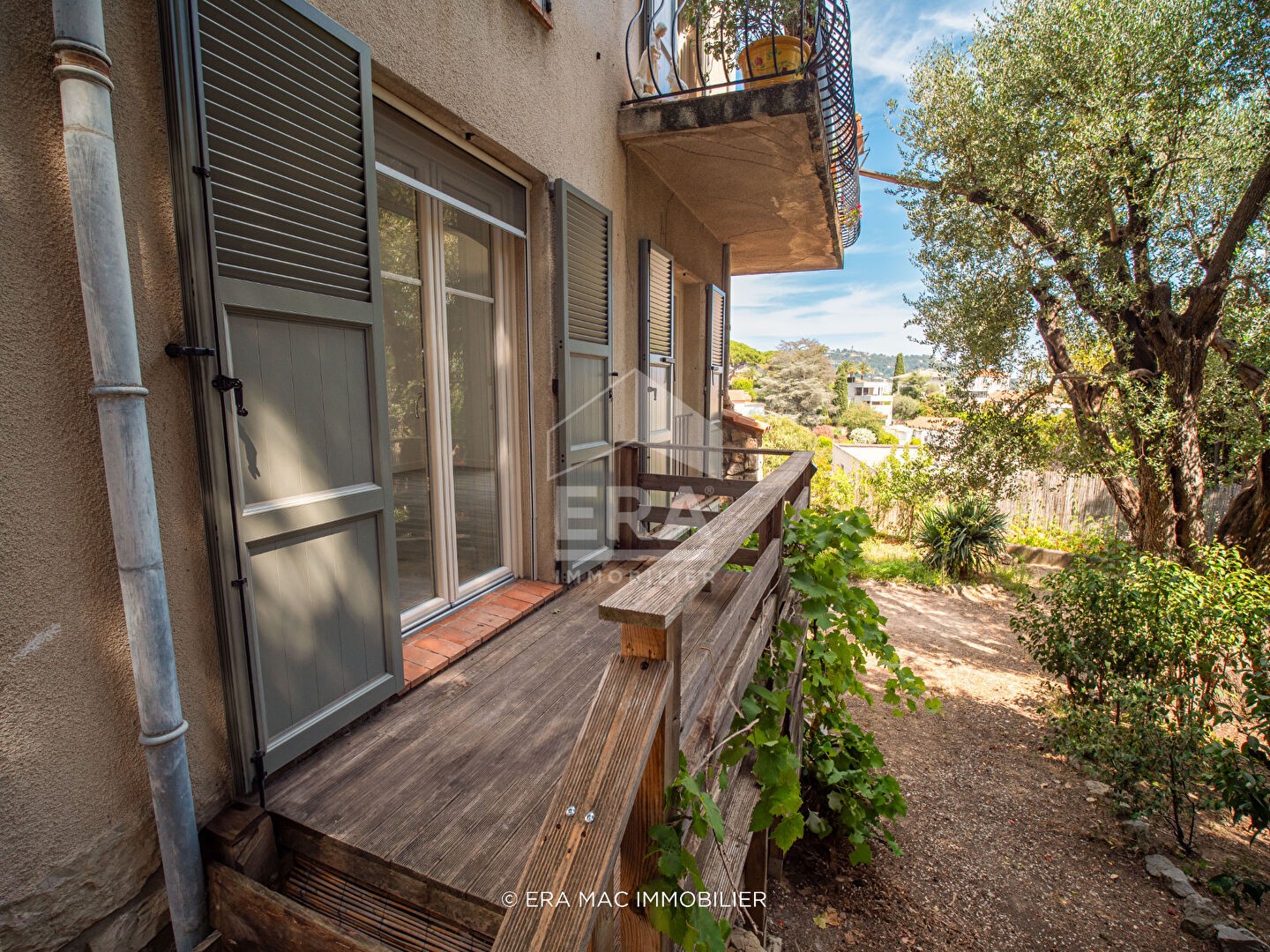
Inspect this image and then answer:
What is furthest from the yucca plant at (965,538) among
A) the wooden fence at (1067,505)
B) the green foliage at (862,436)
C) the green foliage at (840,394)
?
the green foliage at (840,394)

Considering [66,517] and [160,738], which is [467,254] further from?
[160,738]

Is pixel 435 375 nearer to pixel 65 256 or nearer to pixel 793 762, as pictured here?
pixel 65 256

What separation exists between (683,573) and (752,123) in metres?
3.37

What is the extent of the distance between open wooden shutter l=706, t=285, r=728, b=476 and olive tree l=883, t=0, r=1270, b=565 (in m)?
2.29

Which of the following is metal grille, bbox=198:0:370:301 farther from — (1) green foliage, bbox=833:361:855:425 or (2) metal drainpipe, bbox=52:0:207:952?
(1) green foliage, bbox=833:361:855:425

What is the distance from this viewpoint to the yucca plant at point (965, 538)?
9250 millimetres

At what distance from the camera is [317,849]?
176 centimetres

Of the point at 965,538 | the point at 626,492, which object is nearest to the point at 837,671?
the point at 626,492

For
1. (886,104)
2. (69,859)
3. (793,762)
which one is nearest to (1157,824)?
(793,762)

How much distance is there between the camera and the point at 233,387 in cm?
169

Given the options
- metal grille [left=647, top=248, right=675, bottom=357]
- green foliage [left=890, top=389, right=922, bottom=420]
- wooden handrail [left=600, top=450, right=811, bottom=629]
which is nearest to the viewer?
wooden handrail [left=600, top=450, right=811, bottom=629]

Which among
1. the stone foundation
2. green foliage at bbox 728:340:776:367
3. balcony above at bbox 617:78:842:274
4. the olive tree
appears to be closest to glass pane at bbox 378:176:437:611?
balcony above at bbox 617:78:842:274

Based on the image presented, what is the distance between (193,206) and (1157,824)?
608 centimetres

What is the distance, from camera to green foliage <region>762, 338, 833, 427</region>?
41.2 meters
